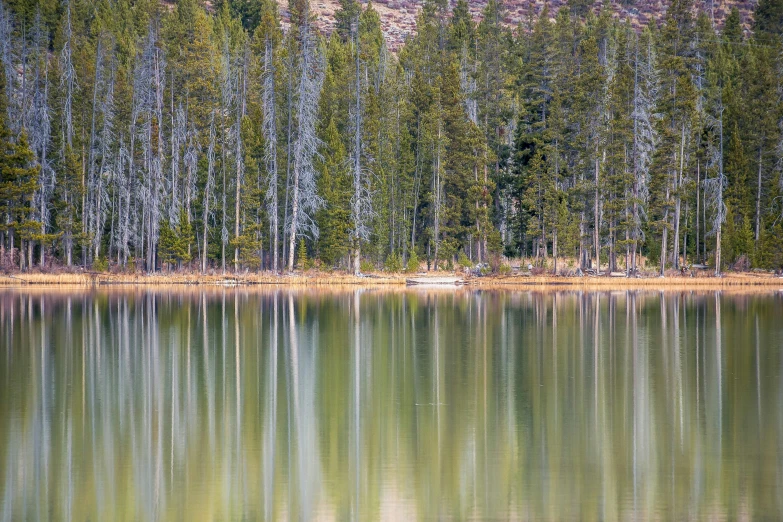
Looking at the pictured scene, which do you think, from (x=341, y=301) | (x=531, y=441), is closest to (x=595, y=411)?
(x=531, y=441)

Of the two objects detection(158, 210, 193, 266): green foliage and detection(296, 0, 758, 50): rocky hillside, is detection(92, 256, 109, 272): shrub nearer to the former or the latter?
detection(158, 210, 193, 266): green foliage

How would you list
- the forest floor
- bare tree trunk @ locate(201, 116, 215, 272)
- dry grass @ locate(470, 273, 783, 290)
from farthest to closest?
bare tree trunk @ locate(201, 116, 215, 272) < the forest floor < dry grass @ locate(470, 273, 783, 290)

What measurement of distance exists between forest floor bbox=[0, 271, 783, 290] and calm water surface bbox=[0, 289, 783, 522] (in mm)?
24073

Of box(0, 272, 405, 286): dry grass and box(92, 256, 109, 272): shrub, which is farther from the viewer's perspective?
box(92, 256, 109, 272): shrub

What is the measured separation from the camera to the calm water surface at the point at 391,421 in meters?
13.7

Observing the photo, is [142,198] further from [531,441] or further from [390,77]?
[531,441]

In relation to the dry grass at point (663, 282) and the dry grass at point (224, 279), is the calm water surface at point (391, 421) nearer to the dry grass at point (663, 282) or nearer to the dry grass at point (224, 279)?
the dry grass at point (663, 282)

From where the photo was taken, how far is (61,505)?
44.3 feet

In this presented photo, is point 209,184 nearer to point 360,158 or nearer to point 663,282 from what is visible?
point 360,158

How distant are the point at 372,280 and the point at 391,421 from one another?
45.3m

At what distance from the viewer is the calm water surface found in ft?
45.0

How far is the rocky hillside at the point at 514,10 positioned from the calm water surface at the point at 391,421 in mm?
100792

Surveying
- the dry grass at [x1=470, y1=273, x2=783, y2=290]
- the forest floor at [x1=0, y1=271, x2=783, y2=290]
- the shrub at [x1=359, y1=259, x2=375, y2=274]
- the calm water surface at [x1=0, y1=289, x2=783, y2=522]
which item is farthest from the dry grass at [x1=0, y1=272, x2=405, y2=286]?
the calm water surface at [x1=0, y1=289, x2=783, y2=522]

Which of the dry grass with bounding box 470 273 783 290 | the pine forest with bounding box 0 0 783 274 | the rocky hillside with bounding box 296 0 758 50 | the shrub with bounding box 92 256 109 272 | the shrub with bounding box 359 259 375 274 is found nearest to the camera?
the dry grass with bounding box 470 273 783 290
